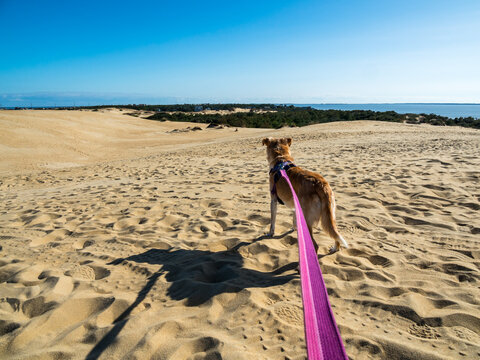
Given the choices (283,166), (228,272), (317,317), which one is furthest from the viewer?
(283,166)

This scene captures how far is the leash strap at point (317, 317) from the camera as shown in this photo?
1126 millimetres

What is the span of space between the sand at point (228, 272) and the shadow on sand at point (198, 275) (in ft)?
0.06

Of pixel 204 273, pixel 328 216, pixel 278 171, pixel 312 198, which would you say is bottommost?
pixel 204 273

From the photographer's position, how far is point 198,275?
304 centimetres

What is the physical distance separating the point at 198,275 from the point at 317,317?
199cm

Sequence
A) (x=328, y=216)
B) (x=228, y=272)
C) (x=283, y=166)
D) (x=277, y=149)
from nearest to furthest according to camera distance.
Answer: (x=328, y=216) < (x=228, y=272) < (x=283, y=166) < (x=277, y=149)

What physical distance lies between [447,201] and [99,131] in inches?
1084

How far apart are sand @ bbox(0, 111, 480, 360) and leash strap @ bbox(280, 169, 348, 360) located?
0.80 meters

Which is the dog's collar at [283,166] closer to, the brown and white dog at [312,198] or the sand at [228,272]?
the brown and white dog at [312,198]

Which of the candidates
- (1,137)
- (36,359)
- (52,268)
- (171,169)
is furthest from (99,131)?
(36,359)

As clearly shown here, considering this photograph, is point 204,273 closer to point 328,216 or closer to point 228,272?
point 228,272

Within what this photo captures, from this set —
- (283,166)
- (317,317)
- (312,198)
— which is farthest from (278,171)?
(317,317)

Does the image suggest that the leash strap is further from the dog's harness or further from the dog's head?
the dog's head

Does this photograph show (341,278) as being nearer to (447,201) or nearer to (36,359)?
(36,359)
